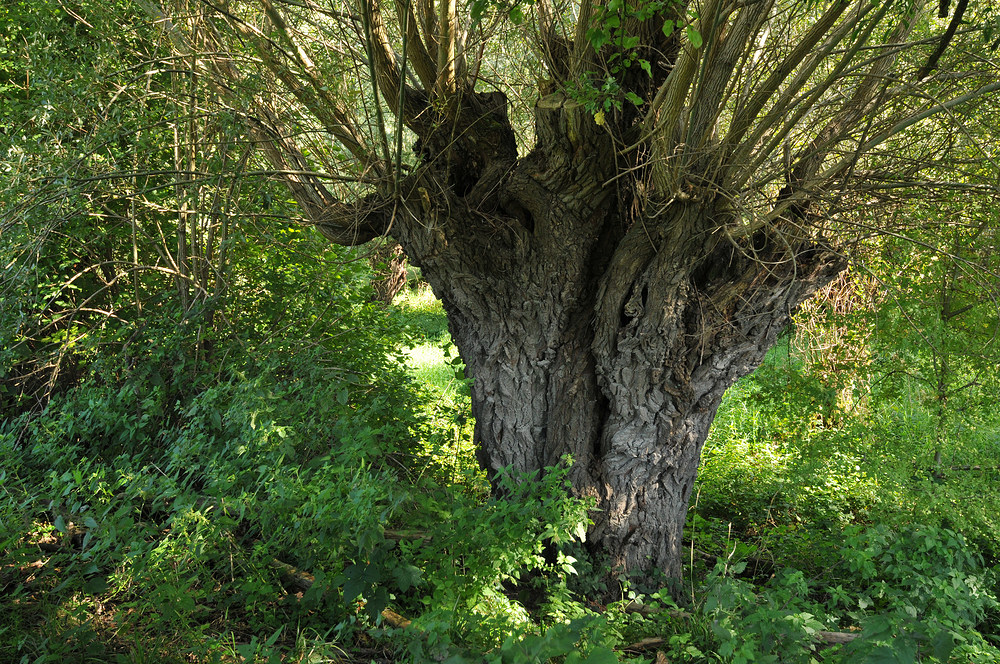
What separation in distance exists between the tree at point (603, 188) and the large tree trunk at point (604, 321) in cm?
1

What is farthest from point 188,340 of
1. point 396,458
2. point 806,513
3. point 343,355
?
point 806,513

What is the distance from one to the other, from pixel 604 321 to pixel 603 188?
72 centimetres

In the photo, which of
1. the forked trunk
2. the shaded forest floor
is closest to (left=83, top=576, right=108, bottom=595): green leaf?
the shaded forest floor

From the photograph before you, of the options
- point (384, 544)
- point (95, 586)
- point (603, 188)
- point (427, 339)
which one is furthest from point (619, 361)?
point (427, 339)

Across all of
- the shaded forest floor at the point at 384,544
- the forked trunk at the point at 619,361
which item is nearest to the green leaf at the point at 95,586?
the shaded forest floor at the point at 384,544

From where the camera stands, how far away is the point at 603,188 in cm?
316

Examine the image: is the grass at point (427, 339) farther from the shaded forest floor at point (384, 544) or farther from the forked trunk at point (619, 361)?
the shaded forest floor at point (384, 544)

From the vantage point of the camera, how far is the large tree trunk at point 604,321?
315 cm

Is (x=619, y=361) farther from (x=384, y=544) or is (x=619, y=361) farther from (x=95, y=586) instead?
(x=95, y=586)

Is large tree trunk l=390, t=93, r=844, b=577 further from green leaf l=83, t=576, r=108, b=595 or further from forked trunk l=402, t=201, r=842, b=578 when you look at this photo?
green leaf l=83, t=576, r=108, b=595

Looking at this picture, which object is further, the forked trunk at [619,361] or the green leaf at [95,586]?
the forked trunk at [619,361]

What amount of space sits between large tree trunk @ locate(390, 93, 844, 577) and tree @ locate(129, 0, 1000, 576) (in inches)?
0.4

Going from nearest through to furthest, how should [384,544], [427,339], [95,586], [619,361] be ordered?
[95,586] < [384,544] < [619,361] < [427,339]

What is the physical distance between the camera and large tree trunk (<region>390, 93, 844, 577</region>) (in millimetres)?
3154
